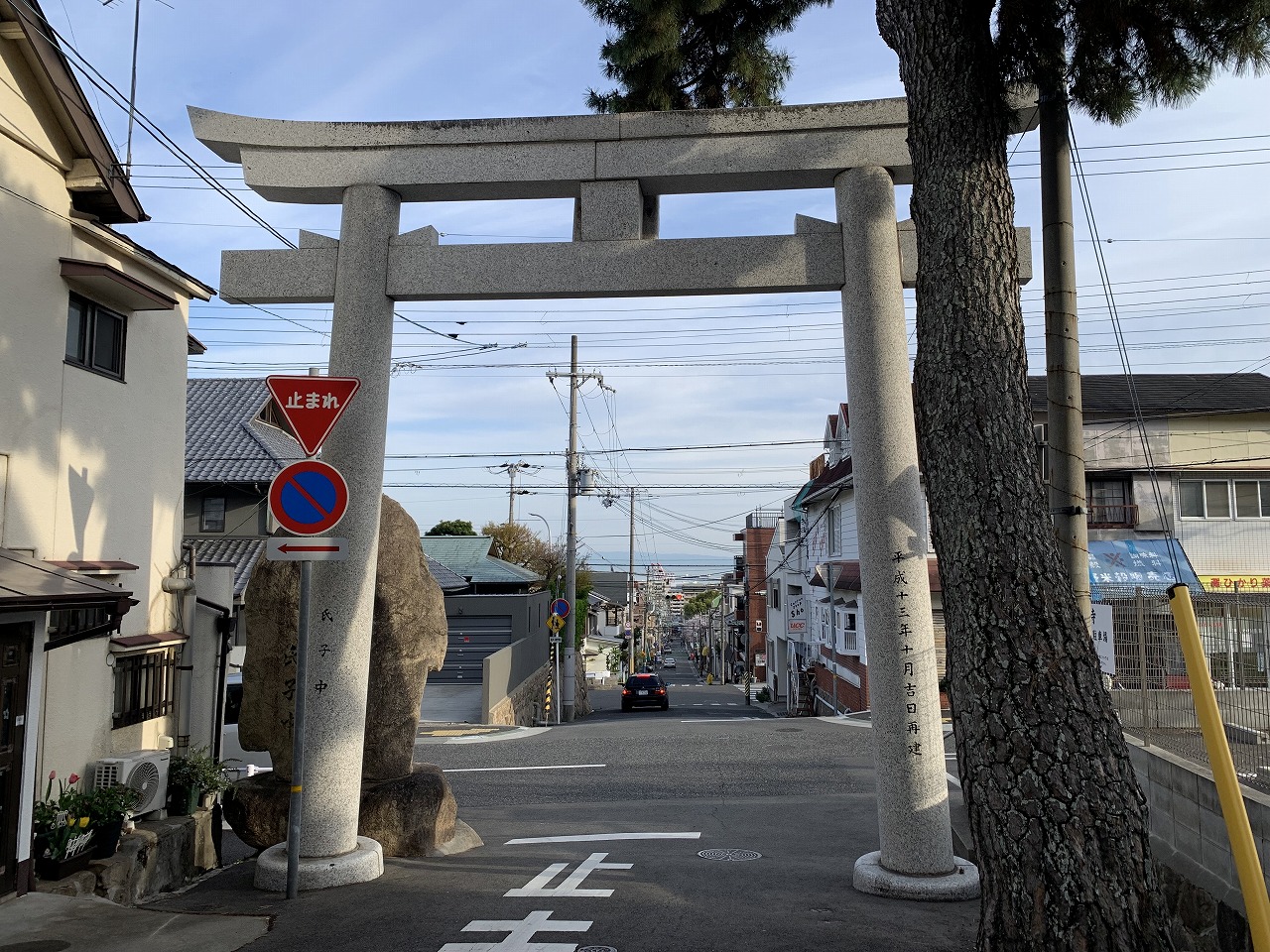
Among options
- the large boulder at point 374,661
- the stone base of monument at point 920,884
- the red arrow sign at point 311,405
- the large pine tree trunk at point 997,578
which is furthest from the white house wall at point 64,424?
the large pine tree trunk at point 997,578

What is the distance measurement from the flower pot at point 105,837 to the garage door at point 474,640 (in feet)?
81.2

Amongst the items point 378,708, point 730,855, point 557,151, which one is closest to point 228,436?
point 378,708

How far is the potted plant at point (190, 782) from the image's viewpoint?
29.9 feet

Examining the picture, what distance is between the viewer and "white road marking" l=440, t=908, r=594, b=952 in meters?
5.80

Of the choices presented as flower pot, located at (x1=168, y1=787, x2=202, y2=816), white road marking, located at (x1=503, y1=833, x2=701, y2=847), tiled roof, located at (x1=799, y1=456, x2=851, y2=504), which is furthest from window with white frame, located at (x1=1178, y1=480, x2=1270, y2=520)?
flower pot, located at (x1=168, y1=787, x2=202, y2=816)

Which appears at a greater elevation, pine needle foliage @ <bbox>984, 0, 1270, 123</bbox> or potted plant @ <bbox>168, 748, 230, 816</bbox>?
pine needle foliage @ <bbox>984, 0, 1270, 123</bbox>

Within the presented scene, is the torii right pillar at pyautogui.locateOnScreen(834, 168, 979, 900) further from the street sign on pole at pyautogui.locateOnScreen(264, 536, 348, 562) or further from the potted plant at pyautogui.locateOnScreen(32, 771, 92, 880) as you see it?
the potted plant at pyautogui.locateOnScreen(32, 771, 92, 880)

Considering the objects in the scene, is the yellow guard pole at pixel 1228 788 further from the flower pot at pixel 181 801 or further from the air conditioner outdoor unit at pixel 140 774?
the flower pot at pixel 181 801

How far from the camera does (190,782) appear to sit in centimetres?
919

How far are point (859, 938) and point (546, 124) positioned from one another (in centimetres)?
621

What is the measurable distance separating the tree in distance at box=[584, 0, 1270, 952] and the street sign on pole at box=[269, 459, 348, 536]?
3.90m

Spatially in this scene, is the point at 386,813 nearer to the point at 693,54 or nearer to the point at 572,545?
the point at 693,54

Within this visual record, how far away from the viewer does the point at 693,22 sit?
11867 mm

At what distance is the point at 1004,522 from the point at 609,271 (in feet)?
13.3
